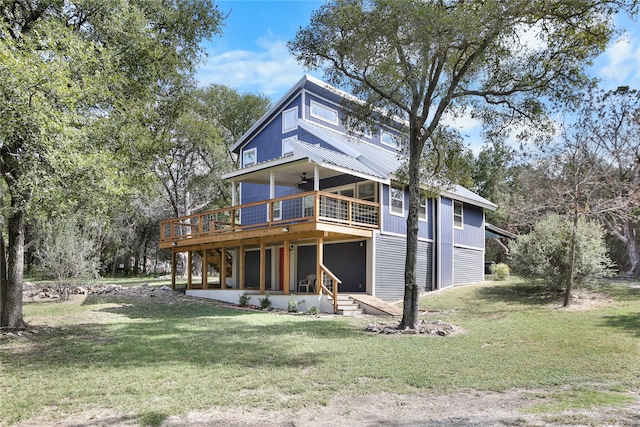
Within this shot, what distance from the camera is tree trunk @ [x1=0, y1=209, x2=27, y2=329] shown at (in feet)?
31.3

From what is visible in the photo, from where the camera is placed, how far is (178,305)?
1565cm

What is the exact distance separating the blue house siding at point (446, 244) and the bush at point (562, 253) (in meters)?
4.14

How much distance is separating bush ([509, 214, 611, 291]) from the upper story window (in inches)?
406

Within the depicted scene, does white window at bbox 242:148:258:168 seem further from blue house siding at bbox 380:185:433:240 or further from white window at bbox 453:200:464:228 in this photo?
white window at bbox 453:200:464:228

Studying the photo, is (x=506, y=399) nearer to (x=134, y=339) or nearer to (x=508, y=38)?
(x=134, y=339)

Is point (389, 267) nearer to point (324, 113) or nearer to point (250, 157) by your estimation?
point (324, 113)

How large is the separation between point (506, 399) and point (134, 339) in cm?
688

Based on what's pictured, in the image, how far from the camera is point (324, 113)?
21.5 m

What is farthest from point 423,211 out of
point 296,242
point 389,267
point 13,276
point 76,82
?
point 13,276

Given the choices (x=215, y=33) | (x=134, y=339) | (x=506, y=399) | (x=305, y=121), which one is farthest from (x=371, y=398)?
(x=305, y=121)

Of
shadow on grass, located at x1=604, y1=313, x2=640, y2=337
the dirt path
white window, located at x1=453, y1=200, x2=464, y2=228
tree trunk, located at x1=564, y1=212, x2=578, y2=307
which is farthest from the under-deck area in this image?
the dirt path

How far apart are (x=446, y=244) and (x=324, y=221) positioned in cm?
700

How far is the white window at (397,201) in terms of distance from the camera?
17.5 meters

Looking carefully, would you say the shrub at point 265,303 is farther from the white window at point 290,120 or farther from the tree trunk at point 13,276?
the white window at point 290,120
